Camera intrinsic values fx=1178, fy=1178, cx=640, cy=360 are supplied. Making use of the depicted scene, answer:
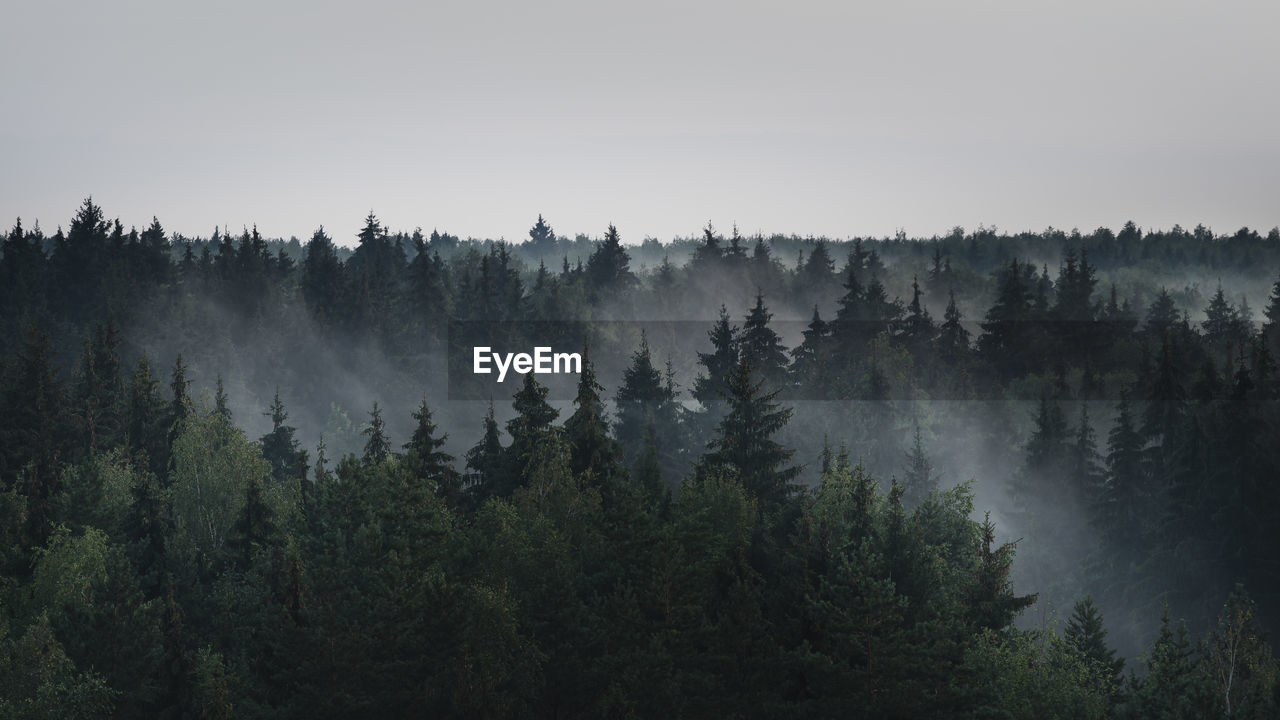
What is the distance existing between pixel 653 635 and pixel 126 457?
200ft

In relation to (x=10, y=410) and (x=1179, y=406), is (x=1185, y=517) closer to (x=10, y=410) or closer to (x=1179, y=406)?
(x=1179, y=406)

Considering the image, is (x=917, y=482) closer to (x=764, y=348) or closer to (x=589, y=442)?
(x=764, y=348)

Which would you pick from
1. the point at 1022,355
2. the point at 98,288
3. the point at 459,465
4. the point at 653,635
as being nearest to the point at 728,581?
the point at 653,635

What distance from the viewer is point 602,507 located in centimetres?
5778

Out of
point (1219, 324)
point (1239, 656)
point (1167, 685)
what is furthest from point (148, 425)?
point (1219, 324)

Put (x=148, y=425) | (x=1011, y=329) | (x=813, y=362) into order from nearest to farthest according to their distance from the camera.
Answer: (x=148, y=425) → (x=813, y=362) → (x=1011, y=329)

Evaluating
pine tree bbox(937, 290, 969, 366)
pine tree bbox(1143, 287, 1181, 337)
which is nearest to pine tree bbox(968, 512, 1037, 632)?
pine tree bbox(937, 290, 969, 366)

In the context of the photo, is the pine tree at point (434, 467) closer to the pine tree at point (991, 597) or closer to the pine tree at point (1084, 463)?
the pine tree at point (991, 597)

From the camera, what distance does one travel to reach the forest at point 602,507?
43.6 m

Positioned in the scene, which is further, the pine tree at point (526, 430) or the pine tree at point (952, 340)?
the pine tree at point (952, 340)

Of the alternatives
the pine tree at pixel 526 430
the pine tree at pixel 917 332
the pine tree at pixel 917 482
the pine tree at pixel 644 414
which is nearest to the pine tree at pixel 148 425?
the pine tree at pixel 644 414

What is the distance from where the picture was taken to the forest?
43.6m

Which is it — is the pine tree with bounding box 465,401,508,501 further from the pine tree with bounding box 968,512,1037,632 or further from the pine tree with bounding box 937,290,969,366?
the pine tree with bounding box 937,290,969,366

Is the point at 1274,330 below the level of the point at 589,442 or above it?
above
